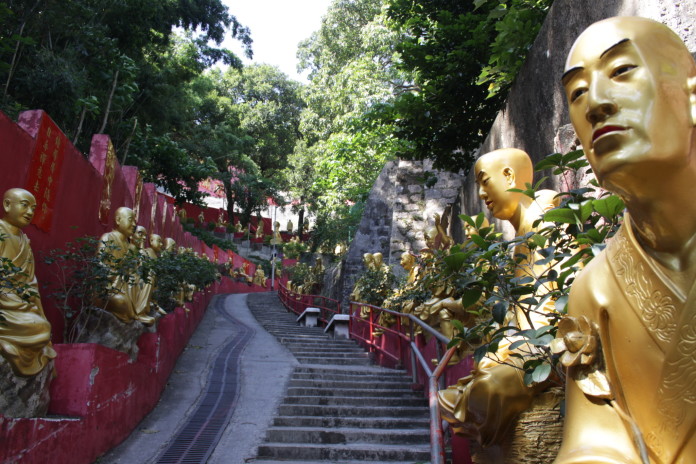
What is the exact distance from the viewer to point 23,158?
4.83 m

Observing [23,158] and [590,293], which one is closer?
[590,293]

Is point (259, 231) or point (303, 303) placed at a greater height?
point (259, 231)

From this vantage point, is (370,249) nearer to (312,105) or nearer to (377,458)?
(312,105)

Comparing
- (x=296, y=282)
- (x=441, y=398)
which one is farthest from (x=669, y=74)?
(x=296, y=282)

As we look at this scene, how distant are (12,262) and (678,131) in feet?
13.8

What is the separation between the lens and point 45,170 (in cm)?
528

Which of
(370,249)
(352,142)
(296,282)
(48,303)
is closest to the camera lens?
(48,303)

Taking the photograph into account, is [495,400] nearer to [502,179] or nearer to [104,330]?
[502,179]

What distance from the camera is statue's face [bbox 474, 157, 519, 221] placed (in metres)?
3.28

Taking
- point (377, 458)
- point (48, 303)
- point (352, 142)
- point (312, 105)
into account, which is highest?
point (312, 105)

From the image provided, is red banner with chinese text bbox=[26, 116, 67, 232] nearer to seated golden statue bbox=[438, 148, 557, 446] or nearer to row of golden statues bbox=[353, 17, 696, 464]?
seated golden statue bbox=[438, 148, 557, 446]

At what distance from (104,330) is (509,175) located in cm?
422

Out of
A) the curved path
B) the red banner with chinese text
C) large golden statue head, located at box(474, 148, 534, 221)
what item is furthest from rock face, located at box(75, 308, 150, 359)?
large golden statue head, located at box(474, 148, 534, 221)

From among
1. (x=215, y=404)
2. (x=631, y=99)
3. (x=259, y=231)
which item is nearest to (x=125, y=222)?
(x=215, y=404)
